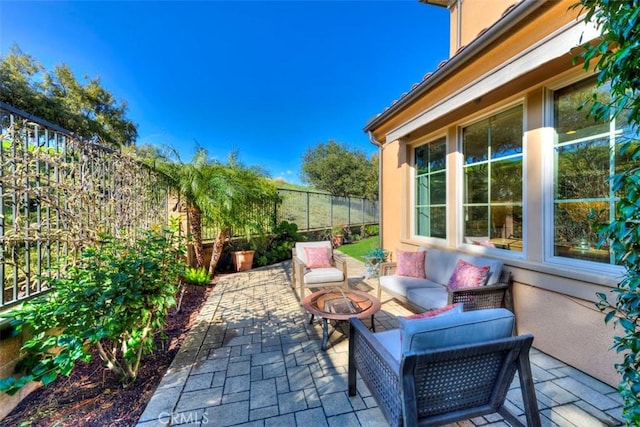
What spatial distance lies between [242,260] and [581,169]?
6528 mm

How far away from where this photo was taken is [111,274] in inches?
78.7

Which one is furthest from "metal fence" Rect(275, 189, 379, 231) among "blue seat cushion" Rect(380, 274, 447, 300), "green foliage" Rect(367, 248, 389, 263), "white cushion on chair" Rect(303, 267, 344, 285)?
"blue seat cushion" Rect(380, 274, 447, 300)

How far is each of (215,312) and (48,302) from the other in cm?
233

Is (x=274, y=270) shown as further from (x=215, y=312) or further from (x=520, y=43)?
(x=520, y=43)

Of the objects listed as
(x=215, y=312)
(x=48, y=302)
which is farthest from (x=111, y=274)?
(x=215, y=312)

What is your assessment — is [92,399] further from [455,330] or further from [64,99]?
[64,99]

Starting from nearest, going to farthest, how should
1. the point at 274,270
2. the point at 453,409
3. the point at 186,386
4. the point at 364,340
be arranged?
the point at 453,409
the point at 364,340
the point at 186,386
the point at 274,270

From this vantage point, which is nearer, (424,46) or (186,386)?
(186,386)

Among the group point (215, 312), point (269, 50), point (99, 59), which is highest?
point (269, 50)

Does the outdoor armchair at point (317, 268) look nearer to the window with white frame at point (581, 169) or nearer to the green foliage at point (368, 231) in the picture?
the window with white frame at point (581, 169)

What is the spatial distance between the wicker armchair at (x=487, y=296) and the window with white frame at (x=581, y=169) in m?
0.61

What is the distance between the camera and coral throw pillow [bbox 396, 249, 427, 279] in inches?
163

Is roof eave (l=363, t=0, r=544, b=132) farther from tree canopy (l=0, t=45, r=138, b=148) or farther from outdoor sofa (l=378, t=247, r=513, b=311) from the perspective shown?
tree canopy (l=0, t=45, r=138, b=148)

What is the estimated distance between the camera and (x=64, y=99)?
12977 millimetres
